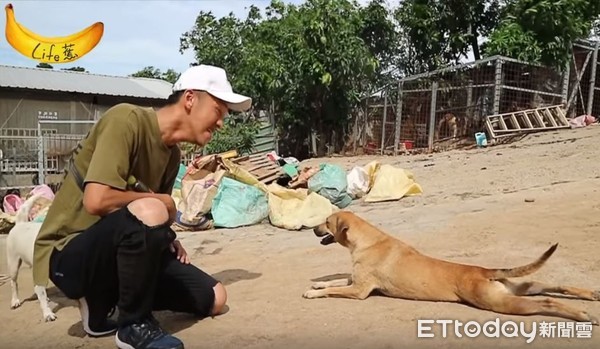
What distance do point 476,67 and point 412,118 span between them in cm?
223

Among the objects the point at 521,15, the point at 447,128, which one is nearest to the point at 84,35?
the point at 447,128

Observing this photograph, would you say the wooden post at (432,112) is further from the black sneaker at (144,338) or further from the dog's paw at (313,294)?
the black sneaker at (144,338)

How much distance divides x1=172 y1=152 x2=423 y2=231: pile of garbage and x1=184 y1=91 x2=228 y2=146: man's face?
11.7 feet

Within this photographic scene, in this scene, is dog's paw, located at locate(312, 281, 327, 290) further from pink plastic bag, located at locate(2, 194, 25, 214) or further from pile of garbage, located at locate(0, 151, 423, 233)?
pink plastic bag, located at locate(2, 194, 25, 214)

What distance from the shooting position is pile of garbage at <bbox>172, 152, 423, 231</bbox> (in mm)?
6430

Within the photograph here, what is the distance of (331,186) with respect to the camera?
7.18 metres

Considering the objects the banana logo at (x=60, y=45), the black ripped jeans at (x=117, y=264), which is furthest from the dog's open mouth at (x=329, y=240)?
the banana logo at (x=60, y=45)

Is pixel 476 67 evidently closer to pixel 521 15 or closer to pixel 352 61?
pixel 521 15

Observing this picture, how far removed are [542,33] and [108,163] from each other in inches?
528

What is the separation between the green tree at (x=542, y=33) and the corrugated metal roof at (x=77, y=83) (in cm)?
1144

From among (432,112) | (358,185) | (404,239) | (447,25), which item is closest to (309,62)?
(432,112)

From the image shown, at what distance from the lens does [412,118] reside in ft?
49.2

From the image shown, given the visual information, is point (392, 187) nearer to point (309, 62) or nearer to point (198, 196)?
point (198, 196)

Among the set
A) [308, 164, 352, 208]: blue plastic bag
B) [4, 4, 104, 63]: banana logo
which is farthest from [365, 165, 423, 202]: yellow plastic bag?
[4, 4, 104, 63]: banana logo
